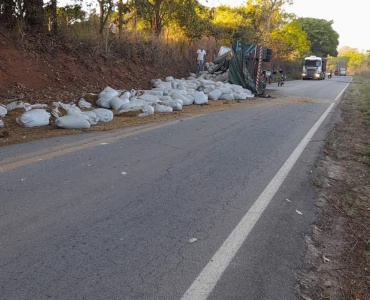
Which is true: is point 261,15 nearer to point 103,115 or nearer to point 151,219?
point 103,115

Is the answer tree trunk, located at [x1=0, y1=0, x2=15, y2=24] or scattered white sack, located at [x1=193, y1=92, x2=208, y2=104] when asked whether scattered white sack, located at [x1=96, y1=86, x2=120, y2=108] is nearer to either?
scattered white sack, located at [x1=193, y1=92, x2=208, y2=104]

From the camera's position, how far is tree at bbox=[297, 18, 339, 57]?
3243 inches

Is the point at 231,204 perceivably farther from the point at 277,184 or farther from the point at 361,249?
the point at 361,249

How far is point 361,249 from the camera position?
3418 mm

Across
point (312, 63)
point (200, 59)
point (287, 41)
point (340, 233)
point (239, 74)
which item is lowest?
point (340, 233)

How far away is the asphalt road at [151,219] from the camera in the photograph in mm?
2627

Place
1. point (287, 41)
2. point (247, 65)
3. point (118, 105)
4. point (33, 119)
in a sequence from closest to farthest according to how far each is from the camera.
Answer: point (33, 119) < point (118, 105) < point (247, 65) < point (287, 41)

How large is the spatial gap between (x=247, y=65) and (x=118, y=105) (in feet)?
29.7

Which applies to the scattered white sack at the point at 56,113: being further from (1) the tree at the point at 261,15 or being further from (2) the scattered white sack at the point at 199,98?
(1) the tree at the point at 261,15

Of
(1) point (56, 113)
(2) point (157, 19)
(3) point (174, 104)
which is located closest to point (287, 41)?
(2) point (157, 19)

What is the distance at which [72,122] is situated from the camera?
24.3ft

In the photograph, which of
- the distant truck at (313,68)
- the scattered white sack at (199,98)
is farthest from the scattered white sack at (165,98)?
the distant truck at (313,68)

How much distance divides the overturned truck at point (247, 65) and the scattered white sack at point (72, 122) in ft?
36.2

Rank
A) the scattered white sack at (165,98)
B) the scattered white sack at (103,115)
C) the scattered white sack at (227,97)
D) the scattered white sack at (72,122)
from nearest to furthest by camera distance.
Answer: the scattered white sack at (72,122) → the scattered white sack at (103,115) → the scattered white sack at (165,98) → the scattered white sack at (227,97)
